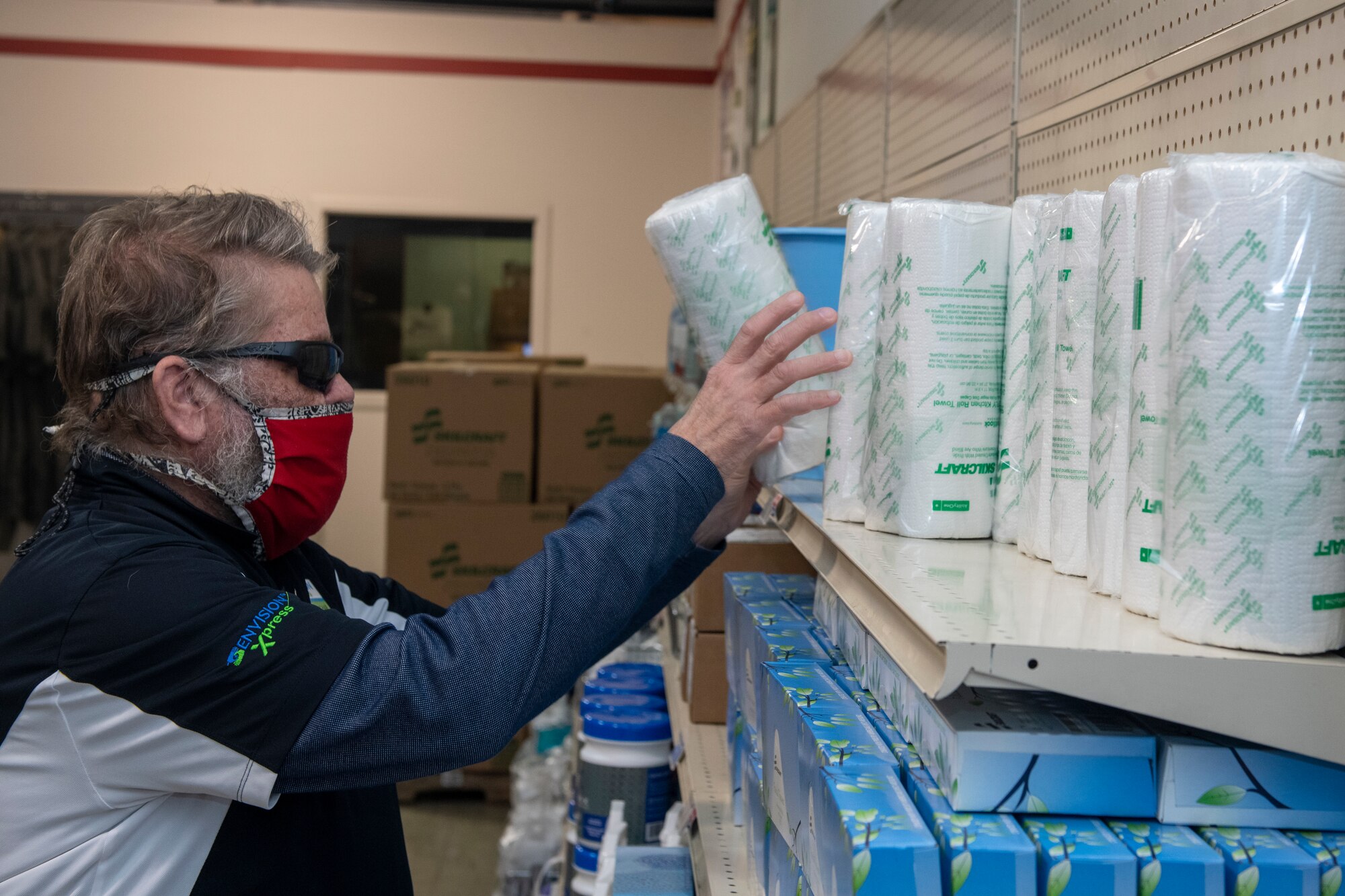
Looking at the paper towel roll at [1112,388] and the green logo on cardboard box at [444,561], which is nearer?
the paper towel roll at [1112,388]

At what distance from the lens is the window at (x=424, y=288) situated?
20.9 feet

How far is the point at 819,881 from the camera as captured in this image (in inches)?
33.4

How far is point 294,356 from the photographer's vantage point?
130 centimetres

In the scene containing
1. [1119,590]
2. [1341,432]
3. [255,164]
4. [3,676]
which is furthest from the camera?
[255,164]

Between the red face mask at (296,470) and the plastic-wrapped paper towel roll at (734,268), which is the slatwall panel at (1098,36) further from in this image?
the red face mask at (296,470)

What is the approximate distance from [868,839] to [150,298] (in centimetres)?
100

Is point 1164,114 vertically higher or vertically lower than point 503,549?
higher

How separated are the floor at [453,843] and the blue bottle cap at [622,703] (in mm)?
1538

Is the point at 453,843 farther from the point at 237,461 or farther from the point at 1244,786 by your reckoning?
the point at 1244,786

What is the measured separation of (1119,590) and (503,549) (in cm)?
380

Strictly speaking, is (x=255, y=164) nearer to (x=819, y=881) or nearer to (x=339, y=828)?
(x=339, y=828)

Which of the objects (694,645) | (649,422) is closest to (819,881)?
(694,645)

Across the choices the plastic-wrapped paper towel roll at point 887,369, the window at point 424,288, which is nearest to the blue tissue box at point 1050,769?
the plastic-wrapped paper towel roll at point 887,369

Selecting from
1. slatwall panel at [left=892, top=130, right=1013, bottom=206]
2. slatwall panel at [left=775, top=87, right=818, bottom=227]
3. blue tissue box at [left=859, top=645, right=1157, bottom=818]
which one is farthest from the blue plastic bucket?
slatwall panel at [left=775, top=87, right=818, bottom=227]
